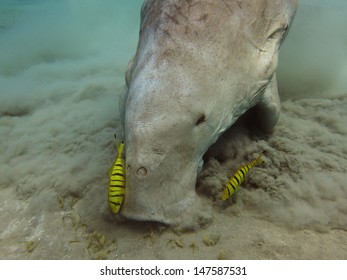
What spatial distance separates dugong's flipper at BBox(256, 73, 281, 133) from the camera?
3.53 meters

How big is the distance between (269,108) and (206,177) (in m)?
1.15

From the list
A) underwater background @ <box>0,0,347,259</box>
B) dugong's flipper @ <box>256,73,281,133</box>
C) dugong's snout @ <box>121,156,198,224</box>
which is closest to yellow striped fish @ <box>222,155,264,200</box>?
underwater background @ <box>0,0,347,259</box>

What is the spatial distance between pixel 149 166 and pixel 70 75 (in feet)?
20.7

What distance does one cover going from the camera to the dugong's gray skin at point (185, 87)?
243cm

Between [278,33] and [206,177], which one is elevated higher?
[278,33]

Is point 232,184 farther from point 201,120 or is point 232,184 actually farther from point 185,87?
point 185,87

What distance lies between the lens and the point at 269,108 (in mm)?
3682

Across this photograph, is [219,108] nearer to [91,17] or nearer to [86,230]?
[86,230]

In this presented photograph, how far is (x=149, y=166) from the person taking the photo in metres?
2.39

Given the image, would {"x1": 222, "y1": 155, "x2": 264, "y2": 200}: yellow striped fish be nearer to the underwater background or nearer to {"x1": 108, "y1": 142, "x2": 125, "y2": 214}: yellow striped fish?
the underwater background

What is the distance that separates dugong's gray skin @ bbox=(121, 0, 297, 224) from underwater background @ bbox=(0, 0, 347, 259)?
390 millimetres

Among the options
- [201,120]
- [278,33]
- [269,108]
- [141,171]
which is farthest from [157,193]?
[278,33]

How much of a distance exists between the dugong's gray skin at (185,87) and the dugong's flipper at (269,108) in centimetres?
31

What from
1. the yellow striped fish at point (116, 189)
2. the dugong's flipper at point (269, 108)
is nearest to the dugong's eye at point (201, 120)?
the yellow striped fish at point (116, 189)
